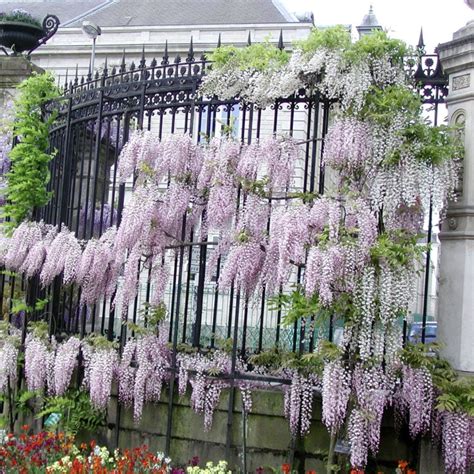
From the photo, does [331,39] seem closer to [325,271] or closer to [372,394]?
[325,271]

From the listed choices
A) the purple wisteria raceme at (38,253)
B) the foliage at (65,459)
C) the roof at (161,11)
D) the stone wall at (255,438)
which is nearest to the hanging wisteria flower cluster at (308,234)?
the stone wall at (255,438)

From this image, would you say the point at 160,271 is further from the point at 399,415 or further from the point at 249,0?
the point at 249,0

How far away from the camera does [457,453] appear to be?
5.04m

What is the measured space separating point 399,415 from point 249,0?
2224 cm

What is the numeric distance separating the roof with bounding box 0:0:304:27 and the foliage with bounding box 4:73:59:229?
16.2 meters

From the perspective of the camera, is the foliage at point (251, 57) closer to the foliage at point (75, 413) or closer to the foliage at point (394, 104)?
the foliage at point (394, 104)

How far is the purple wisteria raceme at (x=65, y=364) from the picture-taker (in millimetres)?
6859

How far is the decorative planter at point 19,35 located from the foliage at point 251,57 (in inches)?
142

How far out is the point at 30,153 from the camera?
830 centimetres

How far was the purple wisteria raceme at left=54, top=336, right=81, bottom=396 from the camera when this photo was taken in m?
6.86

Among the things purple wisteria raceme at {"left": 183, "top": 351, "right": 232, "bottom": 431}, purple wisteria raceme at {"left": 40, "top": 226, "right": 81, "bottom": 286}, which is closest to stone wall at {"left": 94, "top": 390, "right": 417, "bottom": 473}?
purple wisteria raceme at {"left": 183, "top": 351, "right": 232, "bottom": 431}

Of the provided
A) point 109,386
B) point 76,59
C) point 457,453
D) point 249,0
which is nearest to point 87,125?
point 109,386

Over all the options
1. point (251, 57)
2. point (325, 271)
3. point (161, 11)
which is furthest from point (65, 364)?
point (161, 11)

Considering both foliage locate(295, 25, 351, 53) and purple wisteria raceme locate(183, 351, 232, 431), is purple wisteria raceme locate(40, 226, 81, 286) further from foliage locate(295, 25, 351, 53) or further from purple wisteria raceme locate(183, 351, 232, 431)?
foliage locate(295, 25, 351, 53)
